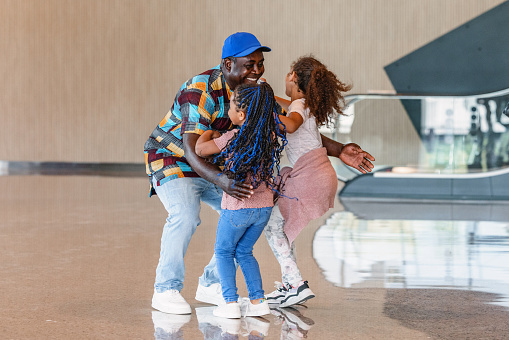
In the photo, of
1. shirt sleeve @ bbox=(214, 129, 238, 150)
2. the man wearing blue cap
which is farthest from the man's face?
shirt sleeve @ bbox=(214, 129, 238, 150)

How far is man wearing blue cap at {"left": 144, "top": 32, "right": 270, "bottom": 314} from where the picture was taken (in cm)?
288

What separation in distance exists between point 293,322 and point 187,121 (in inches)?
39.1

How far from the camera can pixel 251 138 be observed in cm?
279

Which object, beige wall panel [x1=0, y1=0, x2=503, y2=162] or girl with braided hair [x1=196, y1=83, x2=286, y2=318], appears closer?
girl with braided hair [x1=196, y1=83, x2=286, y2=318]

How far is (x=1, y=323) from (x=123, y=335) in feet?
1.84

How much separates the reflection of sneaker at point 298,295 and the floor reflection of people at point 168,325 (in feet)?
1.57

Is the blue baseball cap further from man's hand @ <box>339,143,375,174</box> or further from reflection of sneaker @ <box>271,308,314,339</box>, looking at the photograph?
reflection of sneaker @ <box>271,308,314,339</box>

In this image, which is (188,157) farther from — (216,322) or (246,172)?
(216,322)

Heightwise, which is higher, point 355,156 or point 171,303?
point 355,156

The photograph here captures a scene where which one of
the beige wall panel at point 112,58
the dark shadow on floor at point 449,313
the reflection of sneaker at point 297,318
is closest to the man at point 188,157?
A: the reflection of sneaker at point 297,318

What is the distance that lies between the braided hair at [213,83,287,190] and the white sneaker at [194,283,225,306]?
66cm

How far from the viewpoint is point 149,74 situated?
14141 mm

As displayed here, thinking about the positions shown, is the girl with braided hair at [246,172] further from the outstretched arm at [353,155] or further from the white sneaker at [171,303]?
the outstretched arm at [353,155]

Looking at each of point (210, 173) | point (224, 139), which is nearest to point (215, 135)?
point (224, 139)
